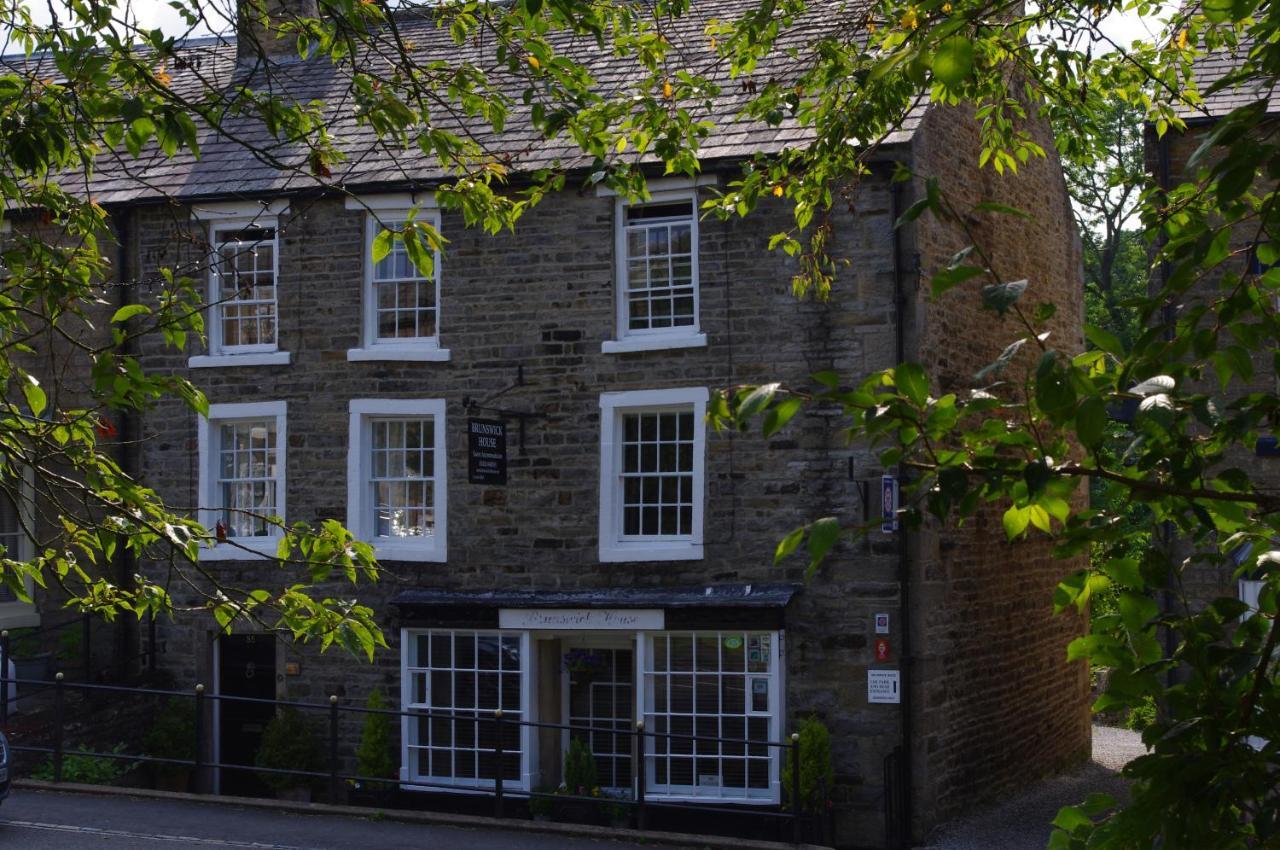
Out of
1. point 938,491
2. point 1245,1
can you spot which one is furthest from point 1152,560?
point 1245,1

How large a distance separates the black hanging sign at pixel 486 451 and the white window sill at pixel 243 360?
284 centimetres

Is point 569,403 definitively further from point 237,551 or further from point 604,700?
point 237,551

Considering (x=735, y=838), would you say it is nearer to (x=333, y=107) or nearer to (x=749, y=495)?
(x=749, y=495)

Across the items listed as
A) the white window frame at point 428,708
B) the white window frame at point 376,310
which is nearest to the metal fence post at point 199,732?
the white window frame at point 428,708

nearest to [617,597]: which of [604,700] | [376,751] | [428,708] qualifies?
[604,700]

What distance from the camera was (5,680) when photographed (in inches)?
691

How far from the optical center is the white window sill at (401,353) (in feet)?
62.6

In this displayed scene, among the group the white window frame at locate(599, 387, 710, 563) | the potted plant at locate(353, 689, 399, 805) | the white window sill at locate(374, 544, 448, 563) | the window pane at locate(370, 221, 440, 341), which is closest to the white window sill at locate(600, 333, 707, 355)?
the white window frame at locate(599, 387, 710, 563)

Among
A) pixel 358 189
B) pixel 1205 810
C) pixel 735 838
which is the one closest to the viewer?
pixel 1205 810

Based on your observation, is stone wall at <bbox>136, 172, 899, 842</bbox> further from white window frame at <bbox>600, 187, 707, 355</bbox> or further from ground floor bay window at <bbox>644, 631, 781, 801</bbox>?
ground floor bay window at <bbox>644, 631, 781, 801</bbox>

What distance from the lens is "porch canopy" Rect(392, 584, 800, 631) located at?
57.4 ft

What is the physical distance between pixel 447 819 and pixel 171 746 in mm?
4227

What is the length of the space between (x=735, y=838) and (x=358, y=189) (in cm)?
864

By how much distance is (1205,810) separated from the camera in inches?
132
